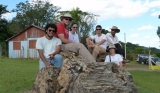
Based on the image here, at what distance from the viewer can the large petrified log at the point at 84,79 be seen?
4230 millimetres

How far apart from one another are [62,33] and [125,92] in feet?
8.22

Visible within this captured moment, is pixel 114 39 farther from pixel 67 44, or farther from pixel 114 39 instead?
pixel 67 44

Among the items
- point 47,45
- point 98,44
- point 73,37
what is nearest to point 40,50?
point 47,45

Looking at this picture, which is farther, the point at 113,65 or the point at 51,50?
the point at 51,50

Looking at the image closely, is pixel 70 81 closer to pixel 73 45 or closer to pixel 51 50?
pixel 51 50

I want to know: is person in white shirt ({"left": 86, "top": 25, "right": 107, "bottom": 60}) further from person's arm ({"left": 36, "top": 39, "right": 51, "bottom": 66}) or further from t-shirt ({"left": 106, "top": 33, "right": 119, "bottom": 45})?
person's arm ({"left": 36, "top": 39, "right": 51, "bottom": 66})

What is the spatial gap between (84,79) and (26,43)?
29388 mm

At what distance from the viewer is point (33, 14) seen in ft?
152

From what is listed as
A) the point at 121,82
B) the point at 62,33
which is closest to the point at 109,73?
the point at 121,82

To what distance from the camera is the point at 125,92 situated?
425 centimetres

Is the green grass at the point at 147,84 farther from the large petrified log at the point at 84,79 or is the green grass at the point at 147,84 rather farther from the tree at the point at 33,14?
the tree at the point at 33,14

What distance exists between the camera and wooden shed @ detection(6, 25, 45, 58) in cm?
3193

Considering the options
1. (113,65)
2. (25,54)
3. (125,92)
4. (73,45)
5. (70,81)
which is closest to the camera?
(125,92)

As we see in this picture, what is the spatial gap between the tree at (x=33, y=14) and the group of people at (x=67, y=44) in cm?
3774
